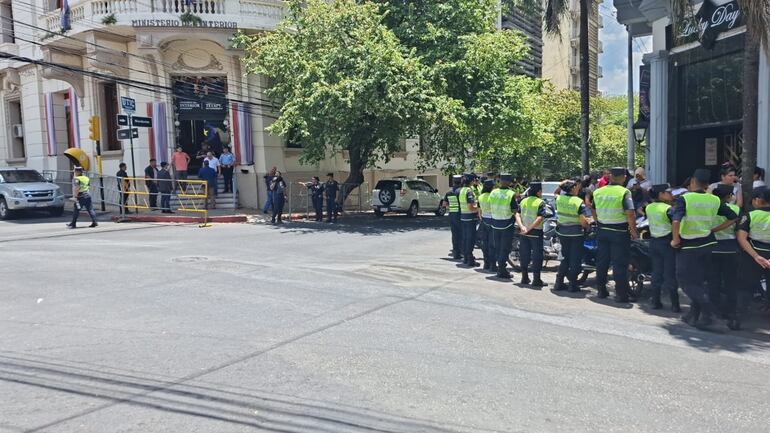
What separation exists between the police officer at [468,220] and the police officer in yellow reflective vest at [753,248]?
4.67 meters

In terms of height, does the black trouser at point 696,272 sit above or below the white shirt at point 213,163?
below

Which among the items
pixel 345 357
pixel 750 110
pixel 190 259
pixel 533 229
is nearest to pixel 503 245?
pixel 533 229

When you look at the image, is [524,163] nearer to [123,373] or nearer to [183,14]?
[183,14]

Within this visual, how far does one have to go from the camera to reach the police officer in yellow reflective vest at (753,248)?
7.03 m

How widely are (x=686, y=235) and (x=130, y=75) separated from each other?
2134cm

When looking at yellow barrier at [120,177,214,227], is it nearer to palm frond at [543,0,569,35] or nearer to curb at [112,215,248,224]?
curb at [112,215,248,224]

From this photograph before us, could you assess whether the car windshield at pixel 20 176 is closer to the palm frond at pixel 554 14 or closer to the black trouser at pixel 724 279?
the palm frond at pixel 554 14

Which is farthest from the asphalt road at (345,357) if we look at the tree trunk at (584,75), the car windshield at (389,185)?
the car windshield at (389,185)

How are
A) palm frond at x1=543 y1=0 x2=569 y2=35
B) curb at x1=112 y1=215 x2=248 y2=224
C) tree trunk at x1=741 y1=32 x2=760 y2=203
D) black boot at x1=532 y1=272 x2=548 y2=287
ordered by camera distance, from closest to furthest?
tree trunk at x1=741 y1=32 x2=760 y2=203 < black boot at x1=532 y1=272 x2=548 y2=287 < palm frond at x1=543 y1=0 x2=569 y2=35 < curb at x1=112 y1=215 x2=248 y2=224

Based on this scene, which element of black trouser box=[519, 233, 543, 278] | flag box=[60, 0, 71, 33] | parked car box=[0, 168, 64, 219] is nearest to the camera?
black trouser box=[519, 233, 543, 278]

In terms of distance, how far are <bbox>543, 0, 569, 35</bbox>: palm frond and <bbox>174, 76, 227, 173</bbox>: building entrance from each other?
12.3 metres

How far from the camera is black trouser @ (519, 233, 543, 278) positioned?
9312 millimetres

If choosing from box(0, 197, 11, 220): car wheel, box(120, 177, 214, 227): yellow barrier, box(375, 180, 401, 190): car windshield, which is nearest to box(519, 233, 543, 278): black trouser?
box(120, 177, 214, 227): yellow barrier

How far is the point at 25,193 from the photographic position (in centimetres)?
1958
